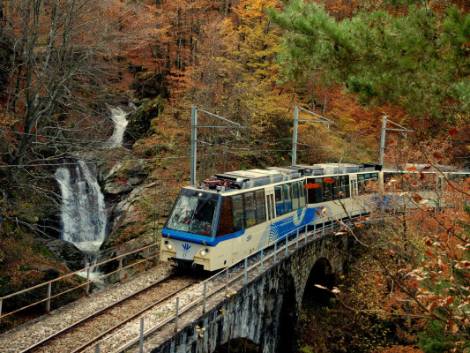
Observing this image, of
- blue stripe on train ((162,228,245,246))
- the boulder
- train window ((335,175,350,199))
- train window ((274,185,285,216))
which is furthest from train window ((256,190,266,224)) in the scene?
the boulder

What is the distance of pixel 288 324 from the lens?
20.2m

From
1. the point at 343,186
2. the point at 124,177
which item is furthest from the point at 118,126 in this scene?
the point at 343,186

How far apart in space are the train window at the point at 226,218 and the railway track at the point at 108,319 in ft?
6.32

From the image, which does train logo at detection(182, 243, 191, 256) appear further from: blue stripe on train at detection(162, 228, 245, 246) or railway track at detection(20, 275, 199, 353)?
railway track at detection(20, 275, 199, 353)

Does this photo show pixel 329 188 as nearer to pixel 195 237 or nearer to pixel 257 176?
pixel 257 176

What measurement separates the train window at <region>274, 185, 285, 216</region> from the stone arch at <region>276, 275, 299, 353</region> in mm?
3032

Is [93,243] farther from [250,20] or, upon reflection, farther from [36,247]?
[250,20]

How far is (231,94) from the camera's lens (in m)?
27.8

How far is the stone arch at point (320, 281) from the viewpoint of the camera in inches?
994

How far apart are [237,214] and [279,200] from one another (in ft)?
12.2

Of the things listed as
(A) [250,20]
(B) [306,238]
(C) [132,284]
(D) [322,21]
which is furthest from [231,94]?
(D) [322,21]

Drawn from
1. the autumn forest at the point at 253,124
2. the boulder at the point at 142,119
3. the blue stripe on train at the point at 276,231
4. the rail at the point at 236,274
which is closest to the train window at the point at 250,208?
the blue stripe on train at the point at 276,231

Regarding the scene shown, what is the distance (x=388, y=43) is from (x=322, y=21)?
3.18ft

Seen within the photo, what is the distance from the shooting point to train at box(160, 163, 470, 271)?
14.9 meters
